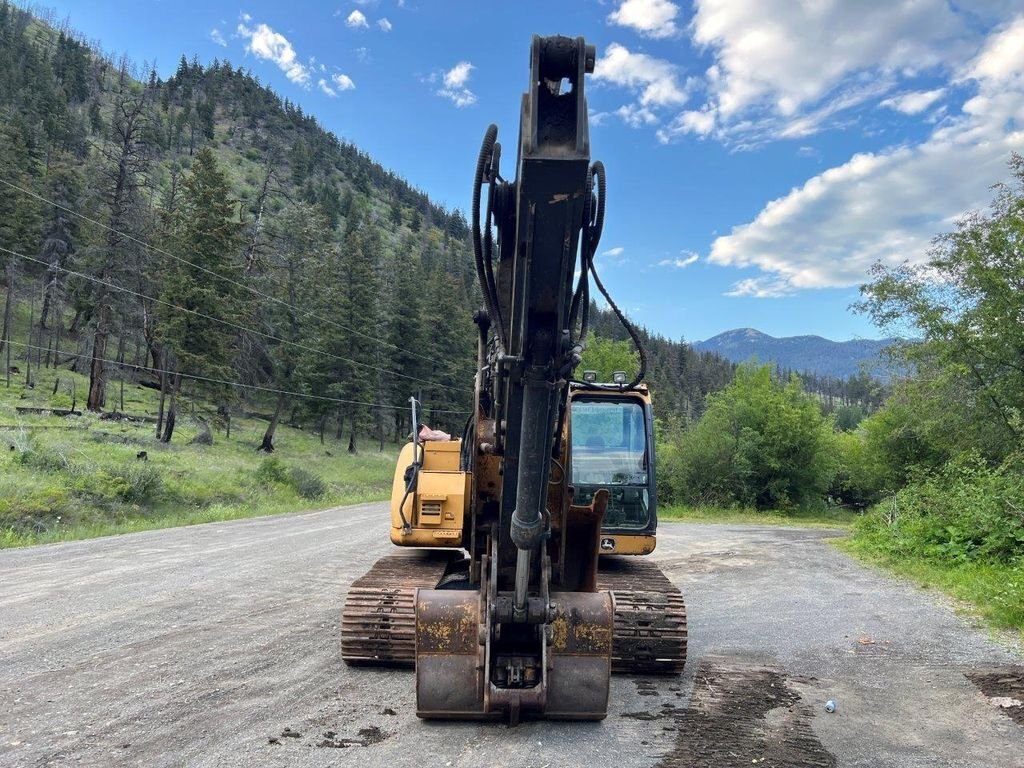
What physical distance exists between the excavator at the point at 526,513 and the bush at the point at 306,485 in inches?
799

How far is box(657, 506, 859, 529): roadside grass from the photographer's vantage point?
1047 inches

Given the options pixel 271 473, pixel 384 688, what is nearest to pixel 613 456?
pixel 384 688

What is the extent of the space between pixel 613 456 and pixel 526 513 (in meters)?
3.84

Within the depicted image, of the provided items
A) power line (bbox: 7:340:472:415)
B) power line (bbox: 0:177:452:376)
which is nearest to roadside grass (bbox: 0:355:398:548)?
power line (bbox: 7:340:472:415)

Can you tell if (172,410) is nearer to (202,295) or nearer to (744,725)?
(202,295)

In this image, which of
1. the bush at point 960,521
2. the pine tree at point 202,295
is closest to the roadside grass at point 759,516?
the bush at point 960,521

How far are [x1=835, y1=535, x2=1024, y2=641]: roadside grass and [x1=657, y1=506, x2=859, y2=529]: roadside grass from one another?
512 inches

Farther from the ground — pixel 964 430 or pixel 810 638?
pixel 964 430

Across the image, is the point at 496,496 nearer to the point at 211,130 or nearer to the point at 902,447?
the point at 902,447

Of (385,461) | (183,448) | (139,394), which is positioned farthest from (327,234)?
(183,448)

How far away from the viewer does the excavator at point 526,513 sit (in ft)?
11.1

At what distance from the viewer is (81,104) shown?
8838 centimetres

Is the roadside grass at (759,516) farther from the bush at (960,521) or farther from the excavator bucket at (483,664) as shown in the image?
the excavator bucket at (483,664)

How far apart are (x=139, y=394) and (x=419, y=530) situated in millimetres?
42727
